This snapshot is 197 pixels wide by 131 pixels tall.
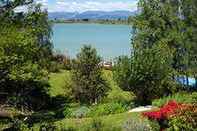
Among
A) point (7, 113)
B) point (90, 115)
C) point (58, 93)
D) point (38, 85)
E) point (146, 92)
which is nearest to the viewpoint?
point (90, 115)

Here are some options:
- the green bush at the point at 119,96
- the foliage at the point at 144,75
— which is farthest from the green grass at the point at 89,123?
the green bush at the point at 119,96

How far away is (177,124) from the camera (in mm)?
21266

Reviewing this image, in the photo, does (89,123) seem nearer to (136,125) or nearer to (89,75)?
(136,125)

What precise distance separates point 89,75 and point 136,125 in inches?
624

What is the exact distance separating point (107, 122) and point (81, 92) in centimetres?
1441

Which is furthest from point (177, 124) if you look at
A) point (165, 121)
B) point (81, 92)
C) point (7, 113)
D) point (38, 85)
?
point (38, 85)

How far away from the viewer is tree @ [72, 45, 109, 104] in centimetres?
3900

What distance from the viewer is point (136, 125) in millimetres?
23719

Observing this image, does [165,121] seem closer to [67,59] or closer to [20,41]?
[20,41]

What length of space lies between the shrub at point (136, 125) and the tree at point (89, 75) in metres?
14.8

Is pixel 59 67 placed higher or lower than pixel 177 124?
lower

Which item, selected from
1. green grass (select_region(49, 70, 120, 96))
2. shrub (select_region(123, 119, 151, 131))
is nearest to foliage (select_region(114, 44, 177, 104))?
green grass (select_region(49, 70, 120, 96))

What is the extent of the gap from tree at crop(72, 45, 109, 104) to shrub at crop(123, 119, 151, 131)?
584 inches

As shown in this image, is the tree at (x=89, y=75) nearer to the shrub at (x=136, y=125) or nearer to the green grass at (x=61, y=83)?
the green grass at (x=61, y=83)
